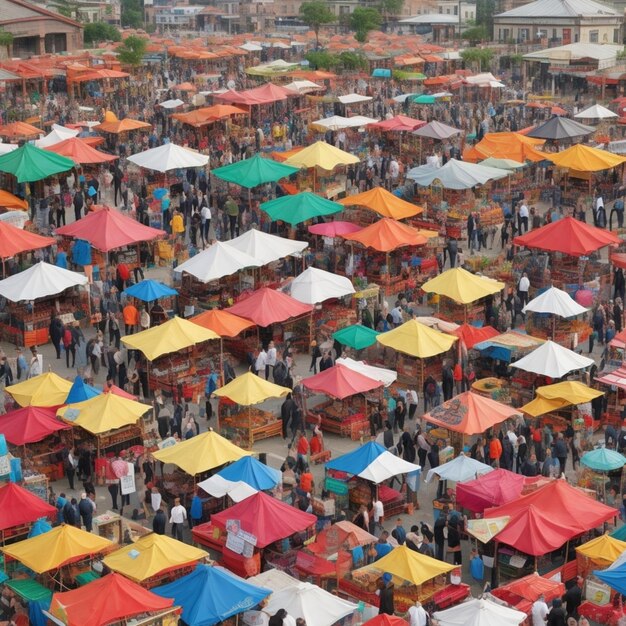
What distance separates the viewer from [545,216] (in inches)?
1485

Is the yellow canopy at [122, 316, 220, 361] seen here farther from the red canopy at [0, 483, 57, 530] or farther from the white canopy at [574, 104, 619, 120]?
the white canopy at [574, 104, 619, 120]

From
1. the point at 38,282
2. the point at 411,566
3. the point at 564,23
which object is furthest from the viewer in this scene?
the point at 564,23

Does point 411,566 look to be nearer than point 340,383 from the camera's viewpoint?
Yes

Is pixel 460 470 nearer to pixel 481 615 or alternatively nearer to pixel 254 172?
pixel 481 615

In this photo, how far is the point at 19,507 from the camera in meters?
20.6

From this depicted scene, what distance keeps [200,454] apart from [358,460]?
2601 mm

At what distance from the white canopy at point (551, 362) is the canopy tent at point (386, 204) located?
9.80 metres

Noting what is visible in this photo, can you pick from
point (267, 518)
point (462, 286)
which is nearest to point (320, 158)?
point (462, 286)

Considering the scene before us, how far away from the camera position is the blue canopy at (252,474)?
2145 centimetres

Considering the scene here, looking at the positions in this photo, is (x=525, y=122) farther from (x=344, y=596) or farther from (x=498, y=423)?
(x=344, y=596)

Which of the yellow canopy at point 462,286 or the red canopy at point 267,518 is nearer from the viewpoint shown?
the red canopy at point 267,518

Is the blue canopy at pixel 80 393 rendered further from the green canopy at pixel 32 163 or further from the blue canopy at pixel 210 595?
the green canopy at pixel 32 163

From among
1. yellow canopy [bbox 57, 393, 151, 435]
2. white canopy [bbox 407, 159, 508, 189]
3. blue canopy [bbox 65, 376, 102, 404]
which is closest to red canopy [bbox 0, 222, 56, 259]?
blue canopy [bbox 65, 376, 102, 404]

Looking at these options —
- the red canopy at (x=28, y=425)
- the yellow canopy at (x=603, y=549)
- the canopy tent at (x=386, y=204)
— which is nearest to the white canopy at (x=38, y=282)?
the red canopy at (x=28, y=425)
